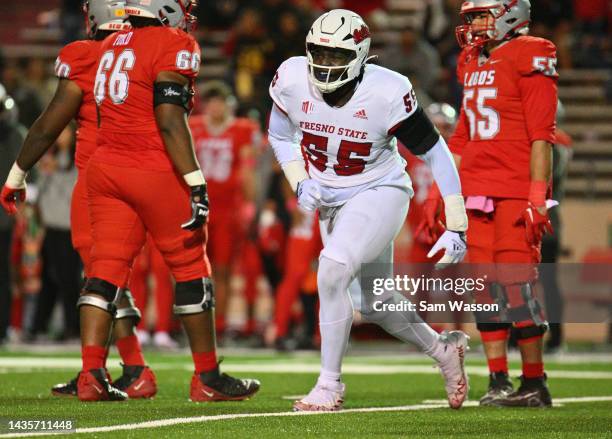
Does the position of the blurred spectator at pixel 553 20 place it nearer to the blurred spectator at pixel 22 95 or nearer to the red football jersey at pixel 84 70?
the blurred spectator at pixel 22 95

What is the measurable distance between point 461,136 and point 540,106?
552mm

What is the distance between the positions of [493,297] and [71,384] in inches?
82.1

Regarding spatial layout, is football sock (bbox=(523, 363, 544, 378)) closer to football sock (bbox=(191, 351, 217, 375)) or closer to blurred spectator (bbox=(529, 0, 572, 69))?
football sock (bbox=(191, 351, 217, 375))

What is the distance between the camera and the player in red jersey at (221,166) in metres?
11.1

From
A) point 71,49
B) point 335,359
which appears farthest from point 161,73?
point 335,359

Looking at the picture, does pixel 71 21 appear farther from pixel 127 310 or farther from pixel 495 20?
pixel 495 20

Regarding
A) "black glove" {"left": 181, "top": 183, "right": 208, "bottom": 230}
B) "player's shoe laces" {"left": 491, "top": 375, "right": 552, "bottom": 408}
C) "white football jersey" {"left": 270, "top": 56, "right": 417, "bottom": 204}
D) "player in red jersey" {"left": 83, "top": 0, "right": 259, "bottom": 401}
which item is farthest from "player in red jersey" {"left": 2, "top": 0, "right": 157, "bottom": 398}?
"player's shoe laces" {"left": 491, "top": 375, "right": 552, "bottom": 408}

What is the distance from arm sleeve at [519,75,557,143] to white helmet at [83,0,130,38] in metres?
1.97

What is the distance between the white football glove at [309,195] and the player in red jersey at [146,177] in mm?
449

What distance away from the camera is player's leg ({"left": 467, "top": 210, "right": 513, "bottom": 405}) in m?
6.63

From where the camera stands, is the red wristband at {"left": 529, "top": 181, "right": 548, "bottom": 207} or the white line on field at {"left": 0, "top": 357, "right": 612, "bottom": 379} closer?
the red wristband at {"left": 529, "top": 181, "right": 548, "bottom": 207}

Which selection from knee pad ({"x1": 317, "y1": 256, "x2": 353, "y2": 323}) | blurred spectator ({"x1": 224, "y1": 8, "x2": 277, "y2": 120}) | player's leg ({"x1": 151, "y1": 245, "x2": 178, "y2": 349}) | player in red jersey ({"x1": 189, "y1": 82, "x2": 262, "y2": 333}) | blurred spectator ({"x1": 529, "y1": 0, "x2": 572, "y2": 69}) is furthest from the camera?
blurred spectator ({"x1": 529, "y1": 0, "x2": 572, "y2": 69})

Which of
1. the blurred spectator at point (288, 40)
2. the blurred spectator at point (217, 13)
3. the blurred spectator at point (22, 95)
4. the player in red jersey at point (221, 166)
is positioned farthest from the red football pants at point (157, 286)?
the blurred spectator at point (217, 13)

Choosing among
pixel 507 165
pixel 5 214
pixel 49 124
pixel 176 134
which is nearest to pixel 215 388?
pixel 176 134
